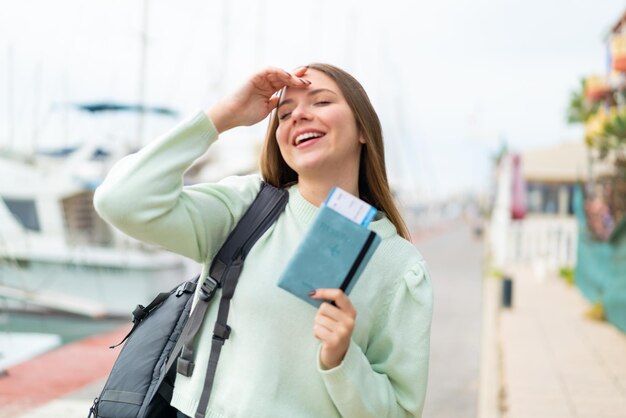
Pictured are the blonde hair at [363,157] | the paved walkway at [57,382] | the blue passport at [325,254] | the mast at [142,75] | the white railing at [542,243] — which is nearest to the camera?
the blue passport at [325,254]

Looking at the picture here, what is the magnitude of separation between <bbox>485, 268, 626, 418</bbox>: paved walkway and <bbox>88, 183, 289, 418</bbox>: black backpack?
3951 millimetres

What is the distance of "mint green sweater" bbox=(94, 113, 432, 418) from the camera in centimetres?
170

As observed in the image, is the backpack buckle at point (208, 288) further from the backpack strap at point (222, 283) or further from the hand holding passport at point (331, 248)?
the hand holding passport at point (331, 248)

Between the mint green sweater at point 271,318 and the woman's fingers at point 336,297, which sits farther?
the mint green sweater at point 271,318

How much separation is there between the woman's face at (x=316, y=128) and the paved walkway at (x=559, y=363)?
3961 millimetres

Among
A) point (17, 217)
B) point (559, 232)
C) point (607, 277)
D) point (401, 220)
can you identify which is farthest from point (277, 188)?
point (559, 232)

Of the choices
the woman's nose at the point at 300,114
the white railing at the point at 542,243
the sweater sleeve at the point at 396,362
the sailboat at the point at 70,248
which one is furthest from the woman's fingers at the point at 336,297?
the white railing at the point at 542,243

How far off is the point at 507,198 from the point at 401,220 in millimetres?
14891

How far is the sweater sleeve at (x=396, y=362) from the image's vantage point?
5.48 ft

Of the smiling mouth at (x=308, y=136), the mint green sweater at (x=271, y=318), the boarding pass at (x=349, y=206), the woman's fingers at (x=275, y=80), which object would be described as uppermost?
the woman's fingers at (x=275, y=80)

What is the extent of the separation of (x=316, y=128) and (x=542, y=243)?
17090 millimetres

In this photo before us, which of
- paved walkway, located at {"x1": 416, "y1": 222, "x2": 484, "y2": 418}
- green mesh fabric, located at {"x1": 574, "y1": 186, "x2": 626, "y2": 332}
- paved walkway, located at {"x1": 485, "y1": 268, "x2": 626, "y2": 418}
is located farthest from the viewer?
green mesh fabric, located at {"x1": 574, "y1": 186, "x2": 626, "y2": 332}

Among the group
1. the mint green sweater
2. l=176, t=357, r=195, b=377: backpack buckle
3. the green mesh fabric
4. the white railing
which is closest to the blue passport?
the mint green sweater

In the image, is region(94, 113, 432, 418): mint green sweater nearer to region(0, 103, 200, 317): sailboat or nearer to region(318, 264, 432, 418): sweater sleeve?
region(318, 264, 432, 418): sweater sleeve
